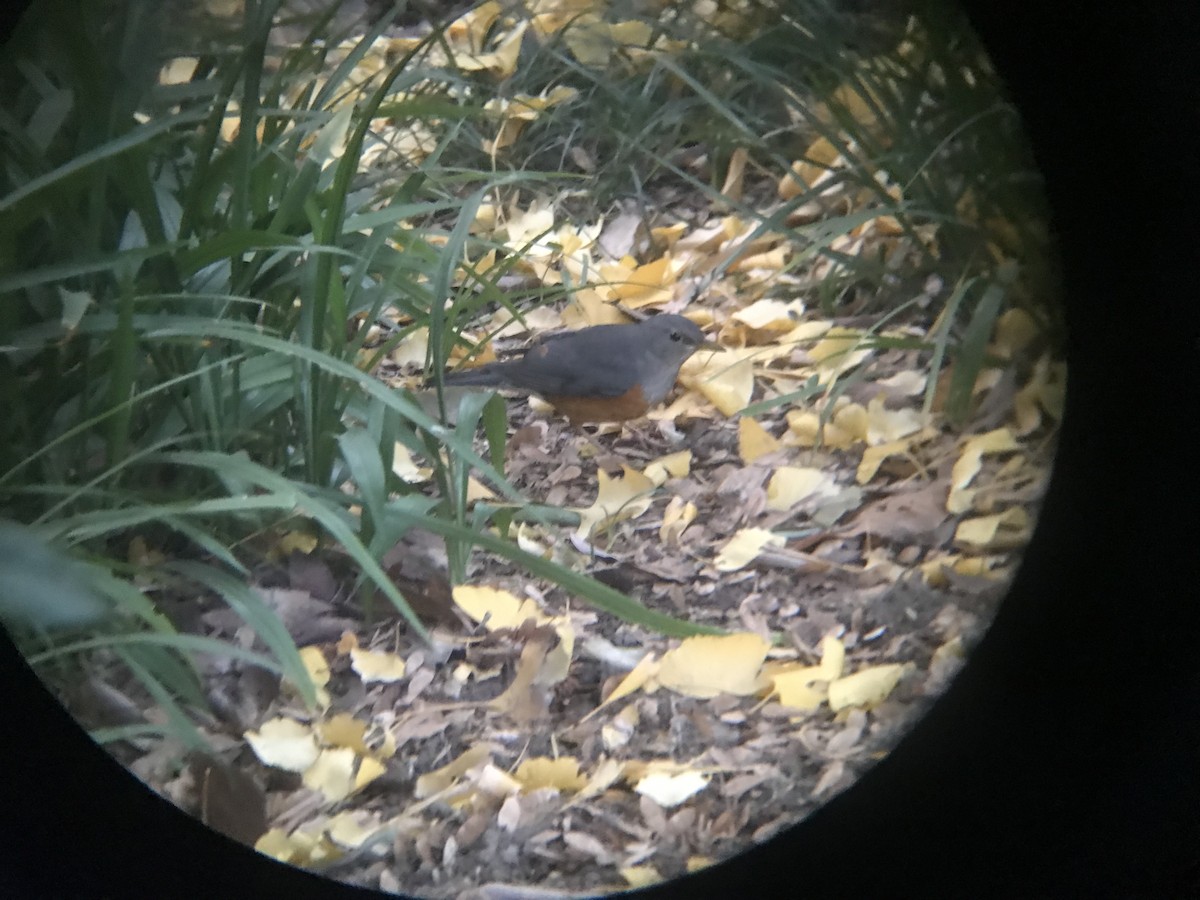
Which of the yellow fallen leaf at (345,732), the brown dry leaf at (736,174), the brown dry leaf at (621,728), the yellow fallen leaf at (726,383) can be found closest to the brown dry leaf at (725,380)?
the yellow fallen leaf at (726,383)

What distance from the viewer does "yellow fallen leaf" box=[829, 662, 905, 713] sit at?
0.58 m

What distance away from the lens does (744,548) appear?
2.01ft

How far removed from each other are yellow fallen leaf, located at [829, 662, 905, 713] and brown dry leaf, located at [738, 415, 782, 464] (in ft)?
0.52

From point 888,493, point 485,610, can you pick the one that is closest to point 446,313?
point 485,610

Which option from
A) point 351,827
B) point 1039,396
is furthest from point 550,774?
point 1039,396

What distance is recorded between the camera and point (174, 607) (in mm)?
585

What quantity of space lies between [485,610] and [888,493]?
28cm

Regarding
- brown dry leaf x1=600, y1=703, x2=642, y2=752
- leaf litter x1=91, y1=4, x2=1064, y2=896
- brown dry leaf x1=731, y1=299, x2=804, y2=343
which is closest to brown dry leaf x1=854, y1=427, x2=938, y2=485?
leaf litter x1=91, y1=4, x2=1064, y2=896

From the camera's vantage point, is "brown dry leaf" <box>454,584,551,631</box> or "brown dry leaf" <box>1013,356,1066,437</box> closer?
"brown dry leaf" <box>1013,356,1066,437</box>

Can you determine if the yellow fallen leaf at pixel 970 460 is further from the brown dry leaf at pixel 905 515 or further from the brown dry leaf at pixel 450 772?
the brown dry leaf at pixel 450 772

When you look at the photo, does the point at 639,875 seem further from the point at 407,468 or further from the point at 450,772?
the point at 407,468

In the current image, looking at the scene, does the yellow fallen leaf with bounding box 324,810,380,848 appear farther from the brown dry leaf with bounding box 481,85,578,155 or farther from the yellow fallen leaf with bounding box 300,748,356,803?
the brown dry leaf with bounding box 481,85,578,155

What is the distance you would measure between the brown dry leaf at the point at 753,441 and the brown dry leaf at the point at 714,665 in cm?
12

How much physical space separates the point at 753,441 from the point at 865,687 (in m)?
0.18
